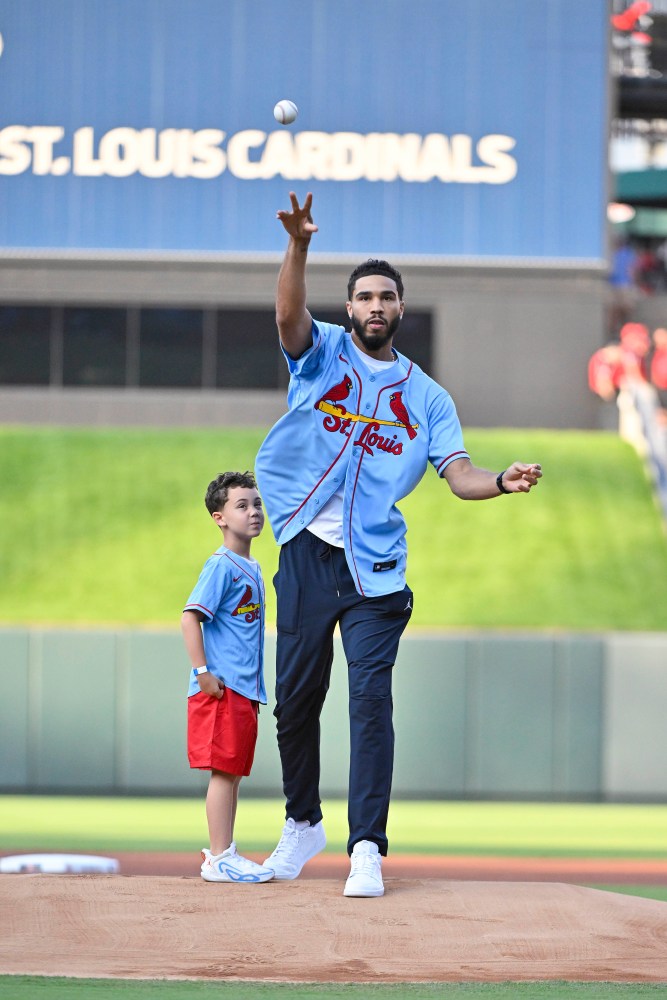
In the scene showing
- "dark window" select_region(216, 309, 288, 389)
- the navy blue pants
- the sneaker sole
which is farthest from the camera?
"dark window" select_region(216, 309, 288, 389)

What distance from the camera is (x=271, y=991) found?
390 cm

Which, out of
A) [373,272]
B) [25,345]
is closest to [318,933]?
[373,272]

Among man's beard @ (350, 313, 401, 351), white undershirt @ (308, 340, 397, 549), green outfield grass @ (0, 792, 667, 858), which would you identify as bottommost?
green outfield grass @ (0, 792, 667, 858)

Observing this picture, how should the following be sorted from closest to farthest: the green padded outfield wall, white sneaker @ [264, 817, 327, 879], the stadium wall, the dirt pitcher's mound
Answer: the dirt pitcher's mound → white sneaker @ [264, 817, 327, 879] → the green padded outfield wall → the stadium wall

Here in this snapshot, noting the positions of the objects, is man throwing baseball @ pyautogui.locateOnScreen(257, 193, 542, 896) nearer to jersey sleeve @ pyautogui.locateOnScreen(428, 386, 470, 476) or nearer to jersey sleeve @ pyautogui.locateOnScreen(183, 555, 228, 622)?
jersey sleeve @ pyautogui.locateOnScreen(428, 386, 470, 476)

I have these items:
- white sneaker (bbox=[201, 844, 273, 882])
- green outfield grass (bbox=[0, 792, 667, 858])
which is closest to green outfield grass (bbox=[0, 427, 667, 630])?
green outfield grass (bbox=[0, 792, 667, 858])

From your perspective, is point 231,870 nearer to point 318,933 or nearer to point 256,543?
point 318,933

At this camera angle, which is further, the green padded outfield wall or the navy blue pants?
the green padded outfield wall

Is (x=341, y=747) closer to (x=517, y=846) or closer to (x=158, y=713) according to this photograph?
(x=158, y=713)

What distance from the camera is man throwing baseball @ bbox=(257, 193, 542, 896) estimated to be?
495 cm

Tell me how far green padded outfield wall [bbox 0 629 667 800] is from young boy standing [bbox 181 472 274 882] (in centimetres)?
660

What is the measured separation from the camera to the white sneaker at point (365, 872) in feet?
15.6

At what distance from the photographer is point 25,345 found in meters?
23.2

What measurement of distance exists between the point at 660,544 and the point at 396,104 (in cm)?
969
